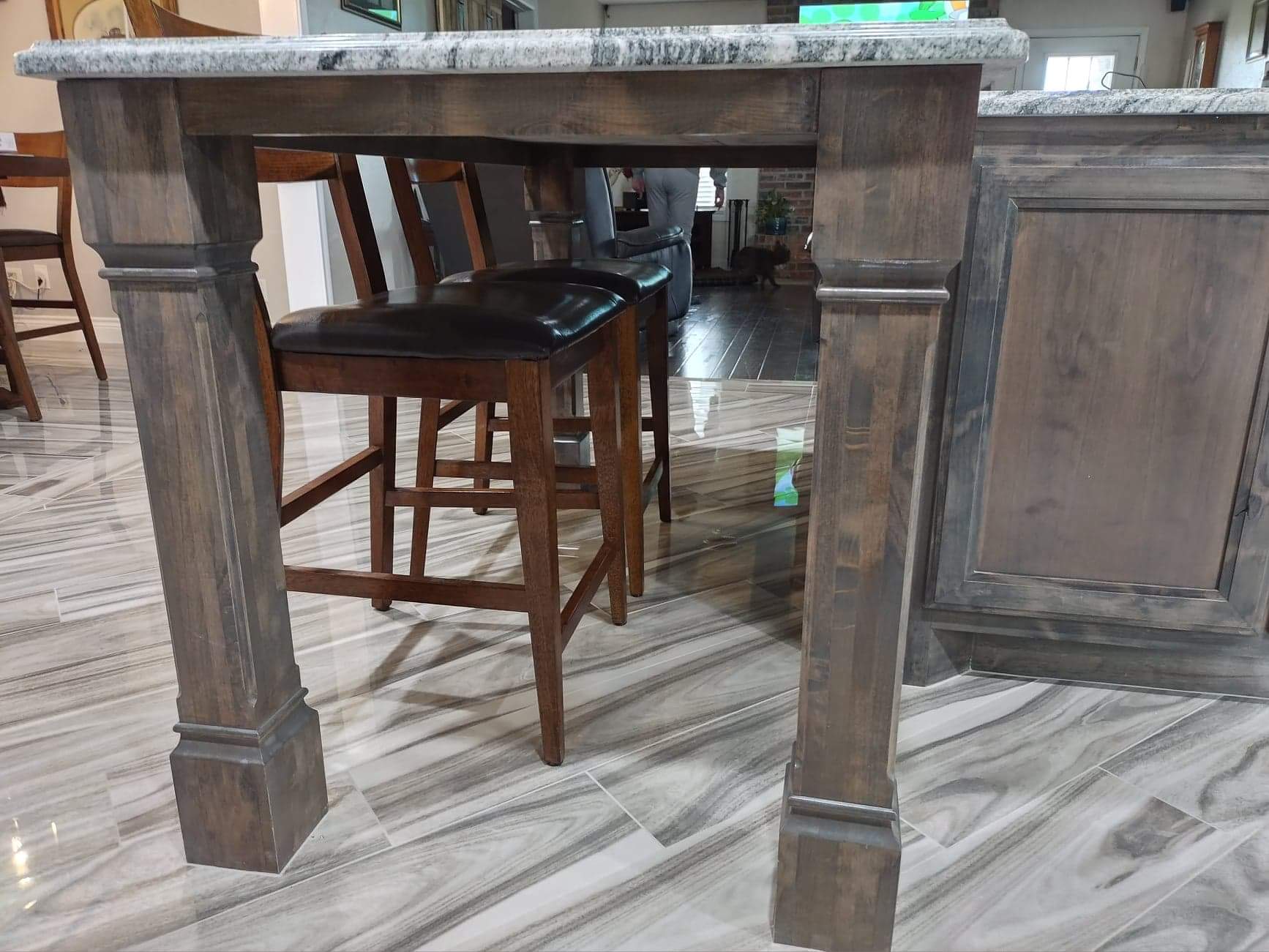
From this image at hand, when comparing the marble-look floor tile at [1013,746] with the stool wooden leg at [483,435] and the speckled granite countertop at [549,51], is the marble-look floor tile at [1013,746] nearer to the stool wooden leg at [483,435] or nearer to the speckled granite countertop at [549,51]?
the speckled granite countertop at [549,51]

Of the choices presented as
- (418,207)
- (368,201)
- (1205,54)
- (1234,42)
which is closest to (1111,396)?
(418,207)

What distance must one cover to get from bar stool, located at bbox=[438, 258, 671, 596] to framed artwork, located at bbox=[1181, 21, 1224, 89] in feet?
22.4

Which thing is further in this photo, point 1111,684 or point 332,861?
point 1111,684

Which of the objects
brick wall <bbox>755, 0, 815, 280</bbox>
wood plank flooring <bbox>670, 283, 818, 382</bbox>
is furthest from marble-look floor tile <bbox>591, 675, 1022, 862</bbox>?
brick wall <bbox>755, 0, 815, 280</bbox>

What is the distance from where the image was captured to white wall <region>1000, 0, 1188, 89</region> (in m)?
7.70

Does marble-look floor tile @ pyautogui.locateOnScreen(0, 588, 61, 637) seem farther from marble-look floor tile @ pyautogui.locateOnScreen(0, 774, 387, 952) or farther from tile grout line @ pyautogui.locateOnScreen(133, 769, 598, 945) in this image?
tile grout line @ pyautogui.locateOnScreen(133, 769, 598, 945)

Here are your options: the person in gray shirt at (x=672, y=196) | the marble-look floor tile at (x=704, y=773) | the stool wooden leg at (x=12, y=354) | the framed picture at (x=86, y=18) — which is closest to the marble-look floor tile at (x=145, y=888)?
the marble-look floor tile at (x=704, y=773)

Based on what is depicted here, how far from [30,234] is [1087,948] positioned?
3.93 meters

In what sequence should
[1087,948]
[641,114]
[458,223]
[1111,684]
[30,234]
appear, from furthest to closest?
1. [458,223]
2. [30,234]
3. [1111,684]
4. [1087,948]
5. [641,114]

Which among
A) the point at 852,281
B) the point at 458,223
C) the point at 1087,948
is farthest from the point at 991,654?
the point at 458,223

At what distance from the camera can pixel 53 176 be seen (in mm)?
3346

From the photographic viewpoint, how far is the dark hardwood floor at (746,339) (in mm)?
4031

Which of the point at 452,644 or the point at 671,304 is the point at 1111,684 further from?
the point at 671,304

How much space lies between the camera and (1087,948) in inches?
37.5
